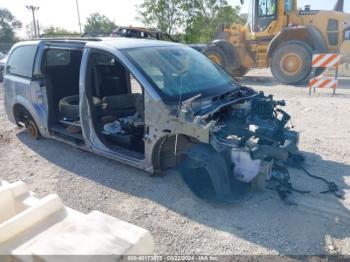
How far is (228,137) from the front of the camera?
136 inches

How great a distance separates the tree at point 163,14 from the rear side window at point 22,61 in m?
18.4

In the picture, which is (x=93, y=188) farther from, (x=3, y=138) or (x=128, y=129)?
(x=3, y=138)

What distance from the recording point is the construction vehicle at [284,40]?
1055 centimetres

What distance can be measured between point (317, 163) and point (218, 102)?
171 cm

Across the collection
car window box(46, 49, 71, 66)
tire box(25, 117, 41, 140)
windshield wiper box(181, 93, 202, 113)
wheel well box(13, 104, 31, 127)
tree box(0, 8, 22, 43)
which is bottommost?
tire box(25, 117, 41, 140)

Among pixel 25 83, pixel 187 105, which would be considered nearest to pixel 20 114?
pixel 25 83

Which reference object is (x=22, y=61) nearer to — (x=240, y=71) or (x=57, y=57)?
(x=57, y=57)

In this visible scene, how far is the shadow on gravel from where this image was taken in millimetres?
2797

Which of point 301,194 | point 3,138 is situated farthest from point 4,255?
point 3,138

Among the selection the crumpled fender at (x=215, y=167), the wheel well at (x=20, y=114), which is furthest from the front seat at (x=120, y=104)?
the crumpled fender at (x=215, y=167)

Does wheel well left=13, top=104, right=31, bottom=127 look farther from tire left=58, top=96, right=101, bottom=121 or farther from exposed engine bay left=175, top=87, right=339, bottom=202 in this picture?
exposed engine bay left=175, top=87, right=339, bottom=202

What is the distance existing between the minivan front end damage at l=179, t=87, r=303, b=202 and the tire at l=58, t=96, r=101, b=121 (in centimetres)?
203

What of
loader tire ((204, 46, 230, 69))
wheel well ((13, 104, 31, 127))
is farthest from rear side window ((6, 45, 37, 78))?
loader tire ((204, 46, 230, 69))

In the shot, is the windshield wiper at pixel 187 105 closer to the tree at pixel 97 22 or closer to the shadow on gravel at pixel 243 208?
the shadow on gravel at pixel 243 208
